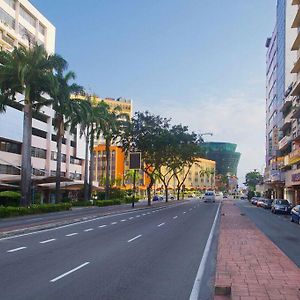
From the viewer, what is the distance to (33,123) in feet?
233

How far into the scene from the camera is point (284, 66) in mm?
78312

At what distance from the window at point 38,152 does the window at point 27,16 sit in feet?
69.2

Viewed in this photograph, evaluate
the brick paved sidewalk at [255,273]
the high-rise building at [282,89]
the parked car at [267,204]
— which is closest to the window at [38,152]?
the parked car at [267,204]

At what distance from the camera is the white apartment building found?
6341 centimetres

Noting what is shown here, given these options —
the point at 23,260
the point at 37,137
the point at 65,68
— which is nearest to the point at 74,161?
the point at 37,137

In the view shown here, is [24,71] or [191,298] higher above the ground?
[24,71]

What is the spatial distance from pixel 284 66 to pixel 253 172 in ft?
411

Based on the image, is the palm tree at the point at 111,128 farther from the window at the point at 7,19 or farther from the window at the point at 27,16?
the window at the point at 27,16

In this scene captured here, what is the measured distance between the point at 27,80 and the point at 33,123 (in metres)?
31.0

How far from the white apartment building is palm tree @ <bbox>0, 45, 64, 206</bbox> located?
1911 centimetres

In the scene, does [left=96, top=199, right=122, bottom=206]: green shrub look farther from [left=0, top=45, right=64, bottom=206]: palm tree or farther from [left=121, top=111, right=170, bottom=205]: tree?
[left=0, top=45, right=64, bottom=206]: palm tree

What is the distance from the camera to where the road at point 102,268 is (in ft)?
31.0

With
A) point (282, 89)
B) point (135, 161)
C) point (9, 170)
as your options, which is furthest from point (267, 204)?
point (9, 170)

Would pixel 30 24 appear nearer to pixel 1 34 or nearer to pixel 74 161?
pixel 1 34
